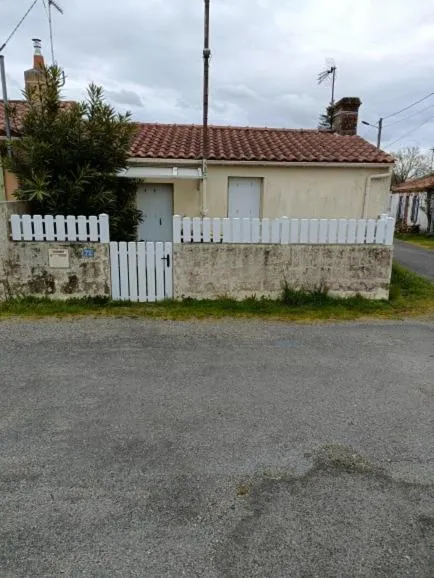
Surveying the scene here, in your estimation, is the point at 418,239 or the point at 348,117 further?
the point at 418,239

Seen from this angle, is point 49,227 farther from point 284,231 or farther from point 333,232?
point 333,232

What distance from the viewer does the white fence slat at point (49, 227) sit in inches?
275

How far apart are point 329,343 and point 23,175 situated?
20.2 ft

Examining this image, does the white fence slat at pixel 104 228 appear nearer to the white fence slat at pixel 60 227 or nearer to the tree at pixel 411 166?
the white fence slat at pixel 60 227

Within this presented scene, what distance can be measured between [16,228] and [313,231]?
204 inches

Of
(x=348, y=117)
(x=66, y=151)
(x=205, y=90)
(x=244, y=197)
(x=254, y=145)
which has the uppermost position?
(x=348, y=117)

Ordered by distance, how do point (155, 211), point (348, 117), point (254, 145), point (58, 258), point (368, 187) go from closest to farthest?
point (58, 258) < point (155, 211) < point (368, 187) < point (254, 145) < point (348, 117)

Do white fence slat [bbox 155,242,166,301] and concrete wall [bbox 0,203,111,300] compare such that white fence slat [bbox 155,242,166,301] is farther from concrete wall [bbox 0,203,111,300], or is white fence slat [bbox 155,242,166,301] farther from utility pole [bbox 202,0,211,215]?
utility pole [bbox 202,0,211,215]

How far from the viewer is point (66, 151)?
7285mm

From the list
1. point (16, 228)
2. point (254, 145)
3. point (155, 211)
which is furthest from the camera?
point (254, 145)

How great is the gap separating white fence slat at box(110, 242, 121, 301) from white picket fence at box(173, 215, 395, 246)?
3.43 feet

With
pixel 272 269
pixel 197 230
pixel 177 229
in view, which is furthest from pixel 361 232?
pixel 177 229

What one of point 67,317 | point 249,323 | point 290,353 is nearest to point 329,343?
point 290,353

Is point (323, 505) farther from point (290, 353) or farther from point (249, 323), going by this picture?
point (249, 323)
